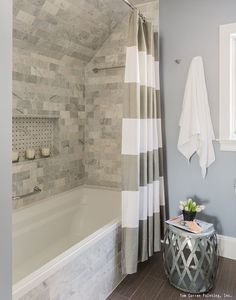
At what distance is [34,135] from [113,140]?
0.90 metres

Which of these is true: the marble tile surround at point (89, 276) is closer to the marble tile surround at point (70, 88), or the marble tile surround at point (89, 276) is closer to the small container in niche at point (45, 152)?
the marble tile surround at point (70, 88)

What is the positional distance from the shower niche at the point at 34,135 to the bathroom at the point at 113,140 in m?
0.01

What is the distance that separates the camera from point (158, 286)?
219 cm

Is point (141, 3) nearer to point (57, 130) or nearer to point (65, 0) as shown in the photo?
point (65, 0)

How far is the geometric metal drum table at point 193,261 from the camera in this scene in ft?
6.77

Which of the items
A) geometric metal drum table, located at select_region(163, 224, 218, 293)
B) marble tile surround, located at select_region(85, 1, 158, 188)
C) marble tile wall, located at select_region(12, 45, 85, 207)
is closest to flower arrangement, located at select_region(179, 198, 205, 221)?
geometric metal drum table, located at select_region(163, 224, 218, 293)

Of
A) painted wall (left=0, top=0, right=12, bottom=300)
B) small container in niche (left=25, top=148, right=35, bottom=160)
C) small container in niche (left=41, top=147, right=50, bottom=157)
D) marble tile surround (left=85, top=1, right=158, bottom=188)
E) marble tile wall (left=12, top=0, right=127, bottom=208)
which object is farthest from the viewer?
marble tile surround (left=85, top=1, right=158, bottom=188)

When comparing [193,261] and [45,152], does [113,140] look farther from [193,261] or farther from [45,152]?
[193,261]

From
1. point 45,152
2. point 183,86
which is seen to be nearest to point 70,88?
point 45,152

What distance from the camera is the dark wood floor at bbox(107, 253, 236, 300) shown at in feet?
6.76

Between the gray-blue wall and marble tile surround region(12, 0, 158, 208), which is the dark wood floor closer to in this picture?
the gray-blue wall

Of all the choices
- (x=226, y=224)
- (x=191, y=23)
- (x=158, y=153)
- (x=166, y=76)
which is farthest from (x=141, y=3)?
(x=226, y=224)

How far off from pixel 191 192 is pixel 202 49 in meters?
1.37

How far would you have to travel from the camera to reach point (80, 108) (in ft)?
10.5
